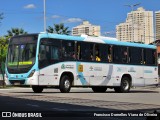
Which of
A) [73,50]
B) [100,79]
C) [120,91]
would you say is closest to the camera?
[73,50]

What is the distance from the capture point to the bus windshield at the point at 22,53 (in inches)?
874

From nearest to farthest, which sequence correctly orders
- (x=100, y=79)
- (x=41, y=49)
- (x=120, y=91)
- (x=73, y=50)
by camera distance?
(x=41, y=49) < (x=73, y=50) < (x=100, y=79) < (x=120, y=91)

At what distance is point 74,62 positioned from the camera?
23.6m

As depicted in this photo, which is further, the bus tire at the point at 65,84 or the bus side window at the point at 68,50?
the bus side window at the point at 68,50

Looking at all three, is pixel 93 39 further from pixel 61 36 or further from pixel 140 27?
pixel 140 27

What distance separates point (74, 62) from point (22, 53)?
3001 mm

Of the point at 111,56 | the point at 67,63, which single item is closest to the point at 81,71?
the point at 67,63

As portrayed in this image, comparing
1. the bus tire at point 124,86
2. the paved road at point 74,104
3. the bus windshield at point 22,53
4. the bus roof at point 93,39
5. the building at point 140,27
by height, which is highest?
the building at point 140,27

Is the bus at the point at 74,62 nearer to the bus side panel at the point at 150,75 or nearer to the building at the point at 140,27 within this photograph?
the bus side panel at the point at 150,75

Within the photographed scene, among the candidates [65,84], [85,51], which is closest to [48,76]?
[65,84]

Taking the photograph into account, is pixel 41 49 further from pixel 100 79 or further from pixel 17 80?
pixel 100 79

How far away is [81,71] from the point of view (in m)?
24.0

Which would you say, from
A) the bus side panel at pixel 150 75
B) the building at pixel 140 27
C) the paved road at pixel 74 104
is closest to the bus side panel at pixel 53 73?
the paved road at pixel 74 104

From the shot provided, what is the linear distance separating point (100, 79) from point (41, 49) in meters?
5.02
